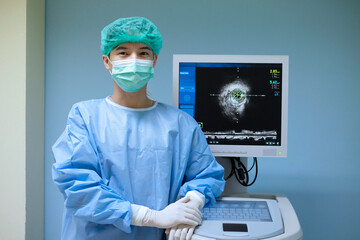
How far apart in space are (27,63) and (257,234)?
5.32 ft

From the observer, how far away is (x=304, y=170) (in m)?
2.07

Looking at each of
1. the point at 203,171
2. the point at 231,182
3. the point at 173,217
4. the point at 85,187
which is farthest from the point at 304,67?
the point at 85,187

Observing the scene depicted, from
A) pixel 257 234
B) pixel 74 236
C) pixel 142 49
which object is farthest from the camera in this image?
pixel 142 49

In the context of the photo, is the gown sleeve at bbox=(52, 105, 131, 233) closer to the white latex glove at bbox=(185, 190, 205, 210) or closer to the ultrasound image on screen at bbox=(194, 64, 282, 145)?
the white latex glove at bbox=(185, 190, 205, 210)

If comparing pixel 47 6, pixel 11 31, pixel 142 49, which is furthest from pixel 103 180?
pixel 47 6

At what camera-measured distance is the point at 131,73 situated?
4.13 feet

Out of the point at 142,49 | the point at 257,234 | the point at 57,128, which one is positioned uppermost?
the point at 142,49

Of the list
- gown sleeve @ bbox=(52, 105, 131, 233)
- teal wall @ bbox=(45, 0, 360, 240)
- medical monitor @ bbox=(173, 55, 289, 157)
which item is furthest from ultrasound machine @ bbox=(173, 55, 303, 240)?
teal wall @ bbox=(45, 0, 360, 240)

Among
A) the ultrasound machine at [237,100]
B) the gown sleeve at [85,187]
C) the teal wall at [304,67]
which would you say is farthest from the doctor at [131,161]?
the teal wall at [304,67]

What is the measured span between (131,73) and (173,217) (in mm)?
538

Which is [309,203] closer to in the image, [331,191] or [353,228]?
[331,191]

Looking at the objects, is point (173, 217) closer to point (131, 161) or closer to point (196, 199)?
point (196, 199)

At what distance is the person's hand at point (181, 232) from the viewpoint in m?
1.12

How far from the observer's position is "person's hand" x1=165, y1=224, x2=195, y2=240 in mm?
1120
